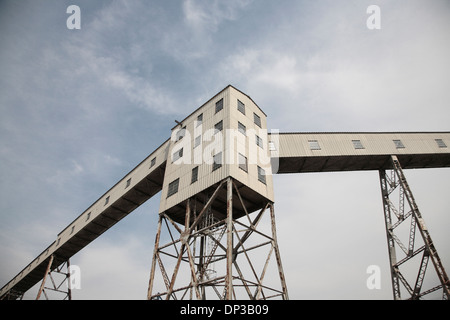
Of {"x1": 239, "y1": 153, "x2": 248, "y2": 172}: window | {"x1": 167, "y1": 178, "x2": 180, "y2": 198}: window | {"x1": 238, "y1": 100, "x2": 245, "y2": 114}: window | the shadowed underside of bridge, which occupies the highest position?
{"x1": 238, "y1": 100, "x2": 245, "y2": 114}: window

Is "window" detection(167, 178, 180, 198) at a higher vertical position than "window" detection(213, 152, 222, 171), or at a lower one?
lower

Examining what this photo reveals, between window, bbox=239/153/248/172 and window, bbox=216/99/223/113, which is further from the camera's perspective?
window, bbox=216/99/223/113

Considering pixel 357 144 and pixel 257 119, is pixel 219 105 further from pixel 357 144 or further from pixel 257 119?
pixel 357 144

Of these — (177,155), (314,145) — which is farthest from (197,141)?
Answer: (314,145)

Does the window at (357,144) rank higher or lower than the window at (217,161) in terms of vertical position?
higher

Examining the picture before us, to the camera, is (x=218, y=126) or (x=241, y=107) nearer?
(x=218, y=126)

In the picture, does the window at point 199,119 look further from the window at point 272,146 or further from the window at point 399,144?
the window at point 399,144

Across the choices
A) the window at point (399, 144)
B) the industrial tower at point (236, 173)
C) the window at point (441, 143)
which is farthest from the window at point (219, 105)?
the window at point (441, 143)

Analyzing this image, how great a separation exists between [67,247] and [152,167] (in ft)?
60.5

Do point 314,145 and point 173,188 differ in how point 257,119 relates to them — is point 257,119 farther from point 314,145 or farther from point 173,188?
point 173,188

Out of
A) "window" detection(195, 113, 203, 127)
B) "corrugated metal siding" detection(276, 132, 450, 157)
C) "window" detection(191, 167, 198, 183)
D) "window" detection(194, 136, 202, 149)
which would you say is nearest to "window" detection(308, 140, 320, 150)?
"corrugated metal siding" detection(276, 132, 450, 157)

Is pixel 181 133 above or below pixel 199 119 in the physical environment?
below

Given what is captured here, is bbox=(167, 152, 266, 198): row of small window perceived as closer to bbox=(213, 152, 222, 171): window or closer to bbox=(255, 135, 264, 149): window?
bbox=(213, 152, 222, 171): window

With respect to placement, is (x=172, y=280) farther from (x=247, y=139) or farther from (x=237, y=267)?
(x=247, y=139)
